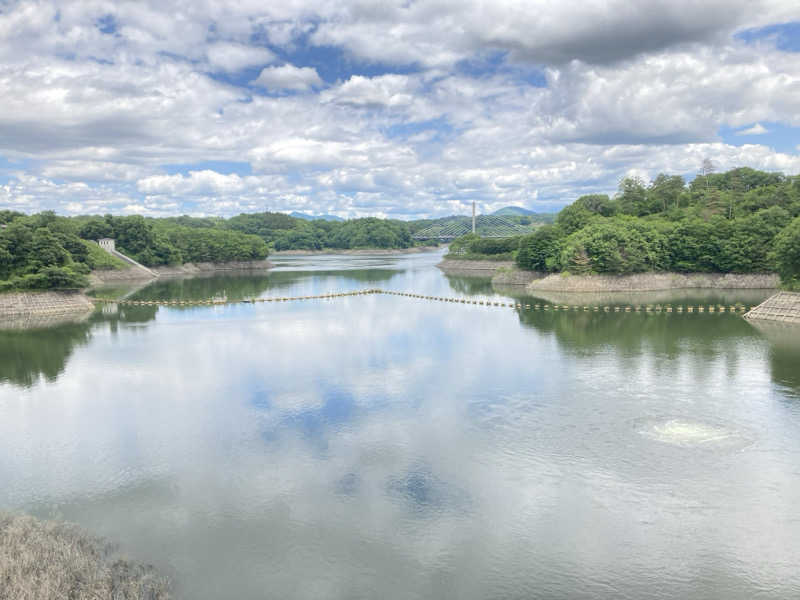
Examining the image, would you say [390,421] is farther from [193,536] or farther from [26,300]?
[26,300]

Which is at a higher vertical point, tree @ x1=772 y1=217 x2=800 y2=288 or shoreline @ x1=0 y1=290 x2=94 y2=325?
tree @ x1=772 y1=217 x2=800 y2=288

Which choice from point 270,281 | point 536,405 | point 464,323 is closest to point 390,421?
point 536,405

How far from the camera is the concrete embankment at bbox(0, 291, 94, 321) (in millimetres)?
55594

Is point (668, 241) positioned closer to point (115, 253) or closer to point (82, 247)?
point (82, 247)

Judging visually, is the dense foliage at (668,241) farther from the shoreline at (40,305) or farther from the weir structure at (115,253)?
the weir structure at (115,253)

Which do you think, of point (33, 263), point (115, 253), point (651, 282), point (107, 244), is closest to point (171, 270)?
point (115, 253)

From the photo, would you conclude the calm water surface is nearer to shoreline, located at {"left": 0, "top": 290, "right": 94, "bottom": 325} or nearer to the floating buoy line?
the floating buoy line

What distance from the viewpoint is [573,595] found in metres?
12.6

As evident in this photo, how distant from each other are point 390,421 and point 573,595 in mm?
11703

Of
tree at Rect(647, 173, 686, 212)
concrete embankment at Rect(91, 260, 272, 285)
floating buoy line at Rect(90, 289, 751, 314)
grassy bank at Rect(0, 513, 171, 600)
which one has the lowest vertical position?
grassy bank at Rect(0, 513, 171, 600)

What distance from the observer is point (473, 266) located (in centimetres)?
11575

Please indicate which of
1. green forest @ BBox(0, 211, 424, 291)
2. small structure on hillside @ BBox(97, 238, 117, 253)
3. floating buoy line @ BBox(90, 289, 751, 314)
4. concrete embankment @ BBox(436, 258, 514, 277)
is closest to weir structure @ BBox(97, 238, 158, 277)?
small structure on hillside @ BBox(97, 238, 117, 253)

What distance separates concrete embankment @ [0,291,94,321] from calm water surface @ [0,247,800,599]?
20275 millimetres

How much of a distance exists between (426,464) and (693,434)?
1014 cm
